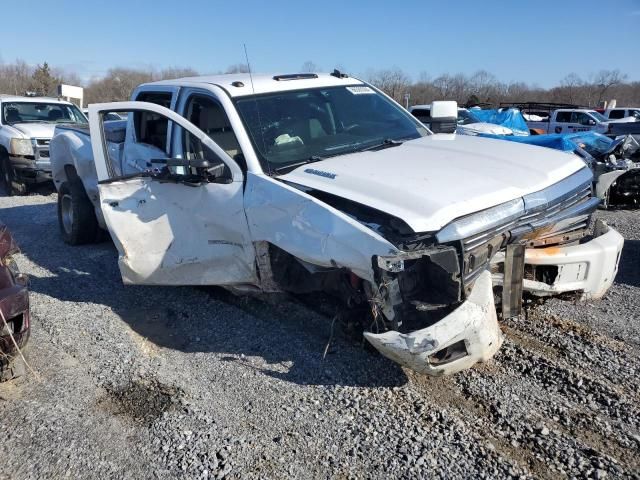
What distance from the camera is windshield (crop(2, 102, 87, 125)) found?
11.4 meters

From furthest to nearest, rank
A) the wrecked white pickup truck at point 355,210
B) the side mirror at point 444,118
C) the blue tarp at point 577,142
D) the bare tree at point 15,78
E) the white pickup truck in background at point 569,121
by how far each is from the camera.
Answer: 1. the bare tree at point 15,78
2. the white pickup truck in background at point 569,121
3. the blue tarp at point 577,142
4. the side mirror at point 444,118
5. the wrecked white pickup truck at point 355,210

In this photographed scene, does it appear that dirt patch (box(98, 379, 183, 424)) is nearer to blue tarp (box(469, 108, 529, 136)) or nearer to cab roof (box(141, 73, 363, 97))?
cab roof (box(141, 73, 363, 97))

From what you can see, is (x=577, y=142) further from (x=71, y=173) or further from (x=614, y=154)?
(x=71, y=173)

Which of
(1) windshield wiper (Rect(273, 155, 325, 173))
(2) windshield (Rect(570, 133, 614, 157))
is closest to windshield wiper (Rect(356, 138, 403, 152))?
(1) windshield wiper (Rect(273, 155, 325, 173))

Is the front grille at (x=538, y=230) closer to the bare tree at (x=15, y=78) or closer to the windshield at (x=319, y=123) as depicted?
the windshield at (x=319, y=123)

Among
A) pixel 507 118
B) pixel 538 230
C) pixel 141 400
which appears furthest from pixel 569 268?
pixel 507 118

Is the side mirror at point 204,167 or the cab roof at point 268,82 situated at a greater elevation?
the cab roof at point 268,82

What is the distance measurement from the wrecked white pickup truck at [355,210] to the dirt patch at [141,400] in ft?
3.13

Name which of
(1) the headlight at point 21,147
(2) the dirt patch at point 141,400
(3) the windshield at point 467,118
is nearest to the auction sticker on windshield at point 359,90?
(2) the dirt patch at point 141,400

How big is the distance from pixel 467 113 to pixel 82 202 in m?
13.1

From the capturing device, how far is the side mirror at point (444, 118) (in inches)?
199

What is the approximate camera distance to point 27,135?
10508mm

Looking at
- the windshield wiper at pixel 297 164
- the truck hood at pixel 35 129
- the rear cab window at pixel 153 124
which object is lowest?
the truck hood at pixel 35 129

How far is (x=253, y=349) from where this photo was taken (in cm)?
400
